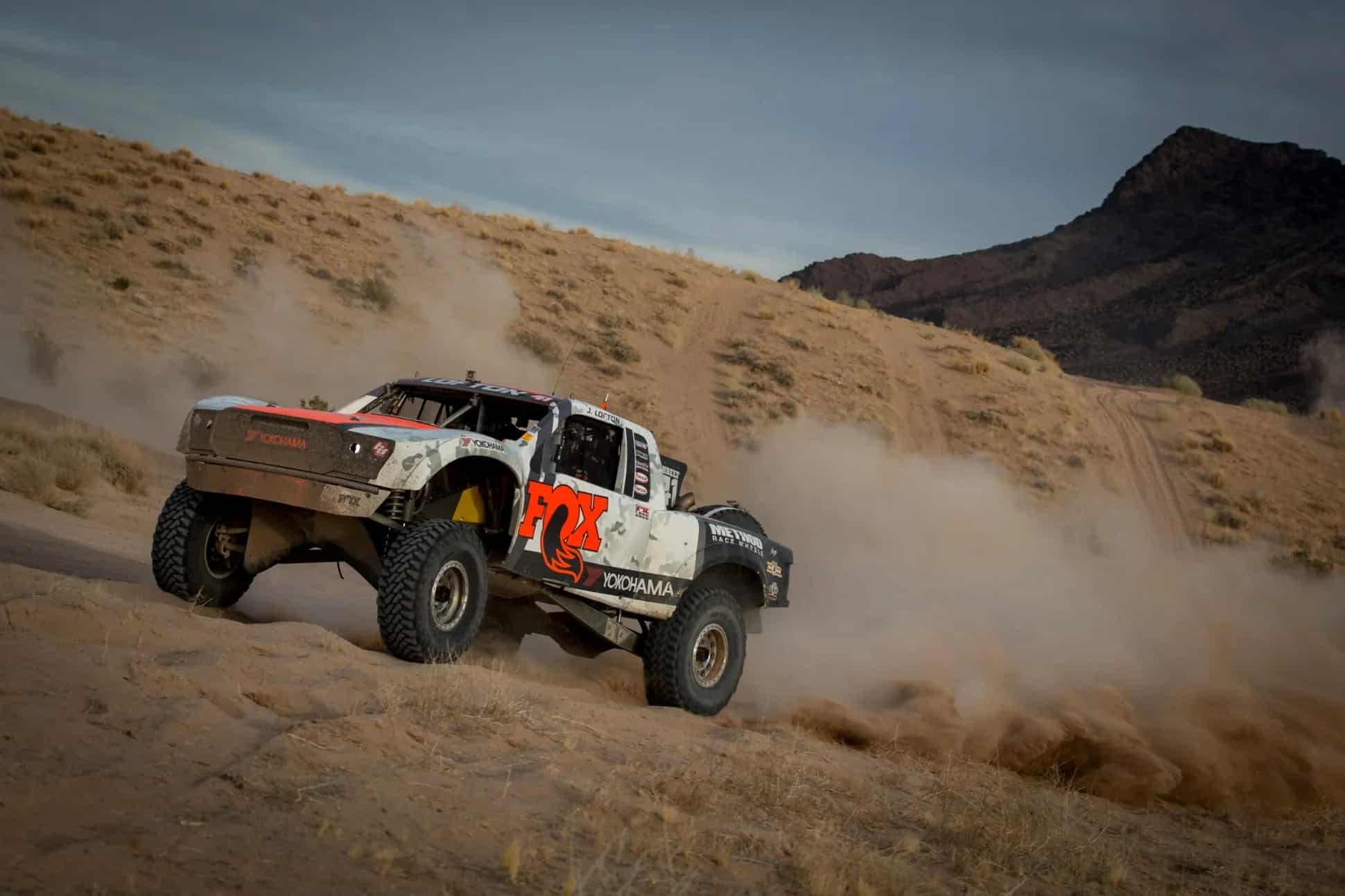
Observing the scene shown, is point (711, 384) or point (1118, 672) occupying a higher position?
point (711, 384)

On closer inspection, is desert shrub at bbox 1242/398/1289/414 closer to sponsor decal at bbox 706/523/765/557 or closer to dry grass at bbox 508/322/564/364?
dry grass at bbox 508/322/564/364

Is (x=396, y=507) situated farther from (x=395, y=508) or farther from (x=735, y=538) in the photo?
(x=735, y=538)

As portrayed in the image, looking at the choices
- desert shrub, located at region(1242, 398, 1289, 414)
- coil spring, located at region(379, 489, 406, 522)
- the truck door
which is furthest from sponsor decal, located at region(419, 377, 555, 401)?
desert shrub, located at region(1242, 398, 1289, 414)

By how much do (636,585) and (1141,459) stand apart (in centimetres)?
2615

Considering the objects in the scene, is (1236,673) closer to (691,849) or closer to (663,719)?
(663,719)

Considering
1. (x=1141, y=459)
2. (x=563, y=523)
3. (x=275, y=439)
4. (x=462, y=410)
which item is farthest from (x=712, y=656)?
(x=1141, y=459)

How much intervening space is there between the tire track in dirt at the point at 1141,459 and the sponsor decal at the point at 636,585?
71.3 feet

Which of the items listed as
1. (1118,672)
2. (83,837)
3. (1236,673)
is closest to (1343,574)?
(1236,673)

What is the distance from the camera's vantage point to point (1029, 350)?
4084 centimetres

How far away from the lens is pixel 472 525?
809 cm

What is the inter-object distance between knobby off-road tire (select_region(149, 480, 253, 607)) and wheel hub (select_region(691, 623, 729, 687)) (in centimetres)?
371

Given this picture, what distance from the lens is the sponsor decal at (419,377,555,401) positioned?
8.55 meters

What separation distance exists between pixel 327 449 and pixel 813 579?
46.7 feet

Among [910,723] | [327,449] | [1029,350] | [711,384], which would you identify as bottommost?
[910,723]
